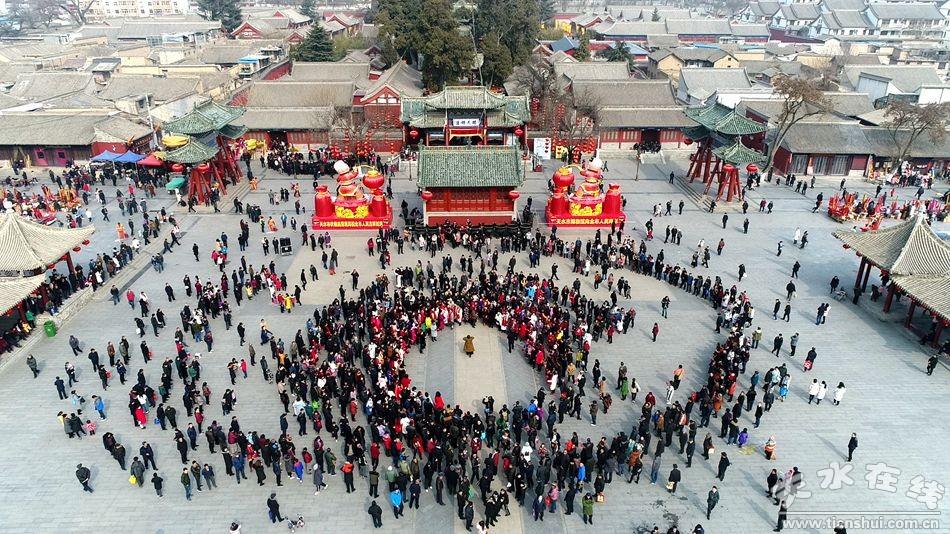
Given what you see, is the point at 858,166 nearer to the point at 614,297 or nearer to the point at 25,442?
the point at 614,297

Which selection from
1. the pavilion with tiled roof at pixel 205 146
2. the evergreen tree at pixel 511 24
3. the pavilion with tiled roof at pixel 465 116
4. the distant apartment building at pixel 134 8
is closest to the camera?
the pavilion with tiled roof at pixel 205 146

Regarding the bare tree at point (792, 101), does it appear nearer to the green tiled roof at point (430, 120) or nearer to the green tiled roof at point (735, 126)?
the green tiled roof at point (735, 126)

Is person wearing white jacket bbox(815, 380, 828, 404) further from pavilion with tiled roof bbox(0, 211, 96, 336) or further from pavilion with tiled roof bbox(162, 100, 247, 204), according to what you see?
pavilion with tiled roof bbox(162, 100, 247, 204)

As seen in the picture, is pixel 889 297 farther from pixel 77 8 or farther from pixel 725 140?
pixel 77 8

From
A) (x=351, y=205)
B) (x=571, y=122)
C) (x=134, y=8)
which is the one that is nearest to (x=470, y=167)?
(x=351, y=205)

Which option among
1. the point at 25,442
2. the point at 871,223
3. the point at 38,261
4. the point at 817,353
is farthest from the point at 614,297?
the point at 38,261

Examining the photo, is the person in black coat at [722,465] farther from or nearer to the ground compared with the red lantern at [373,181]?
nearer to the ground

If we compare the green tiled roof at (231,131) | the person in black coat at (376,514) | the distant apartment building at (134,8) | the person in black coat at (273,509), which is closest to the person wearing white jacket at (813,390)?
the person in black coat at (376,514)
